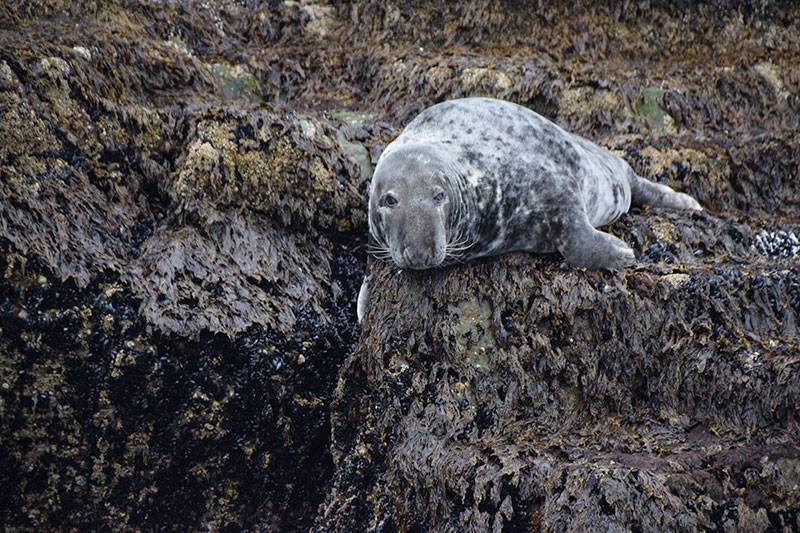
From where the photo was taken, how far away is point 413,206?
373 cm

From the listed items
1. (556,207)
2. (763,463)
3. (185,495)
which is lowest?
(185,495)

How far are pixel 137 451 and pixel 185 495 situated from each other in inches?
13.0

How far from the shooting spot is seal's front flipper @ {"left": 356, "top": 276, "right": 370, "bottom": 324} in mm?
4277

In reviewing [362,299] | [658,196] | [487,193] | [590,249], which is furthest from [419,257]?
[658,196]

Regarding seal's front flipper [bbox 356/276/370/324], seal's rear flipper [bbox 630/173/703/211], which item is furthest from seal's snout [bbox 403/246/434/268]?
seal's rear flipper [bbox 630/173/703/211]

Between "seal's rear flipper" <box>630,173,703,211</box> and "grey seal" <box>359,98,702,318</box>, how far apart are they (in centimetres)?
38

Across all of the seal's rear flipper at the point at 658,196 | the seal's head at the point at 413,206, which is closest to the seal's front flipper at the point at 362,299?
the seal's head at the point at 413,206

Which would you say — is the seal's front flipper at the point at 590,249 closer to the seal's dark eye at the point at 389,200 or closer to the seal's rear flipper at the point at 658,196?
the seal's dark eye at the point at 389,200

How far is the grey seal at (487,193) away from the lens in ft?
12.3

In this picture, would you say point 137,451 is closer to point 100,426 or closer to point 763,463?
point 100,426

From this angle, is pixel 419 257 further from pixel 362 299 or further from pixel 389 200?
pixel 362 299

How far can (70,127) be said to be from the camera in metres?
4.26

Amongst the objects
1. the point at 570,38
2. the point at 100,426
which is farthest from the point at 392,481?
the point at 570,38

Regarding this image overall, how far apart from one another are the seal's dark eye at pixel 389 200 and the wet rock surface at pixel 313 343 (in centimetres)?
47
